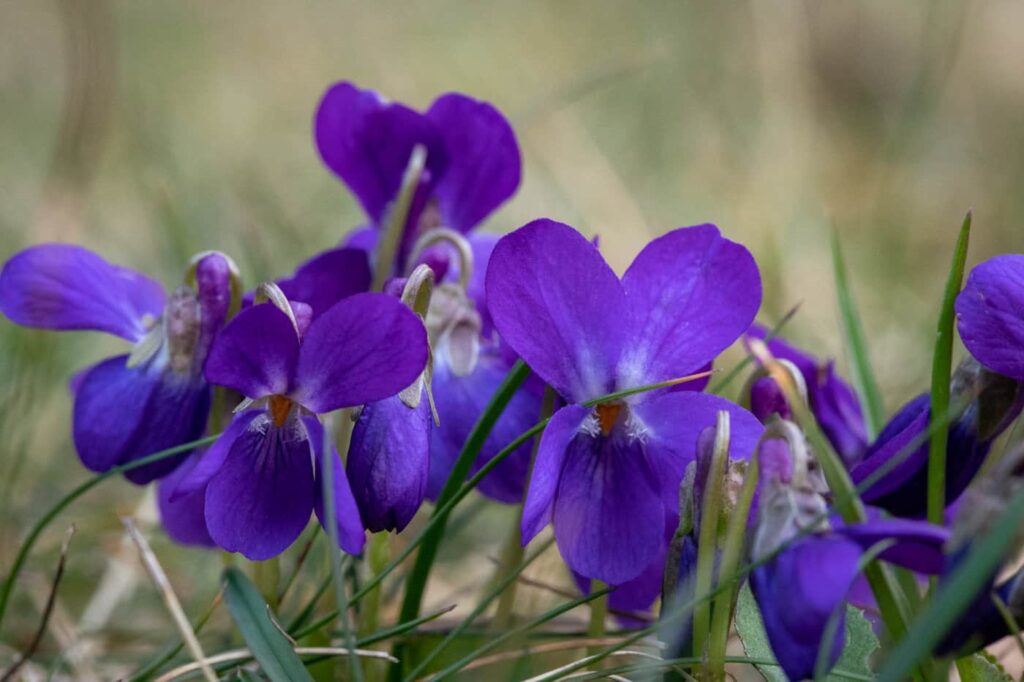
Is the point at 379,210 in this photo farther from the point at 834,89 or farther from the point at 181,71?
the point at 181,71

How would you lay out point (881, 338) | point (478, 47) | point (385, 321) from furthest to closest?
point (478, 47) → point (881, 338) → point (385, 321)

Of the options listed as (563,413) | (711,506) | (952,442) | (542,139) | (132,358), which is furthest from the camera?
(542,139)

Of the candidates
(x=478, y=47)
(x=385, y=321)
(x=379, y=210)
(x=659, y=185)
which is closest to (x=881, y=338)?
(x=659, y=185)

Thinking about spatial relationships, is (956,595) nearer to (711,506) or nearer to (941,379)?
(711,506)

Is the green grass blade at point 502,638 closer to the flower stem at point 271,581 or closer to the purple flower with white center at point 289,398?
the purple flower with white center at point 289,398

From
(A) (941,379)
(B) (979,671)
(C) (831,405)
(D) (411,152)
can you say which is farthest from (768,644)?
(D) (411,152)

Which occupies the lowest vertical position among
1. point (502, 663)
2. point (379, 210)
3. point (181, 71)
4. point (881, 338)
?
point (881, 338)
